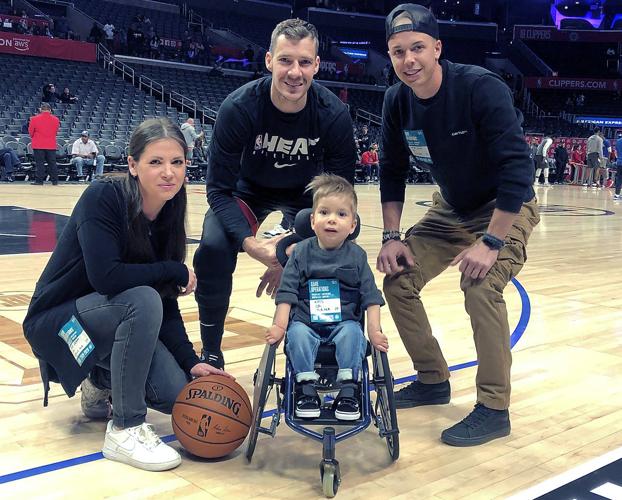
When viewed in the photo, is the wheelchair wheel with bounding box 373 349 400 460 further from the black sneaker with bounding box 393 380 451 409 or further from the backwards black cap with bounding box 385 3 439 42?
the backwards black cap with bounding box 385 3 439 42

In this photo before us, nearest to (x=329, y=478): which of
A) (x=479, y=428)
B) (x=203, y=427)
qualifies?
(x=203, y=427)

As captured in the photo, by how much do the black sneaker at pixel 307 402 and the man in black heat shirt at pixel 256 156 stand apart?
77 centimetres

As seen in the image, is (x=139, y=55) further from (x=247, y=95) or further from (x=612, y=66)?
(x=612, y=66)

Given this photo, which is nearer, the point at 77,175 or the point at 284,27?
the point at 284,27

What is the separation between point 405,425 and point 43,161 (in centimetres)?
1270

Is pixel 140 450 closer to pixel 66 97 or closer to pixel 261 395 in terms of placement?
pixel 261 395

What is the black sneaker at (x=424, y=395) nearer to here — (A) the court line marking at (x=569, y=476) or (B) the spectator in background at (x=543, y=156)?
(A) the court line marking at (x=569, y=476)

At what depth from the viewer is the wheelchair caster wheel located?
2277mm

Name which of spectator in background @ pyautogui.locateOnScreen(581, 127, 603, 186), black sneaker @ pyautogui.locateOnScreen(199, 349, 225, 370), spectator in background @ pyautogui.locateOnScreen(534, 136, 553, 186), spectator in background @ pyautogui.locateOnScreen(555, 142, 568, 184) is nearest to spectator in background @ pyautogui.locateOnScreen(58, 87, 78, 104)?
spectator in background @ pyautogui.locateOnScreen(534, 136, 553, 186)

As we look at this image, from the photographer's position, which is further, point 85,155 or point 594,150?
point 594,150

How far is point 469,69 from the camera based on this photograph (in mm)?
3014

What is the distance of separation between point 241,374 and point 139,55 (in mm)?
22986

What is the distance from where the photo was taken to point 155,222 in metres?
2.79

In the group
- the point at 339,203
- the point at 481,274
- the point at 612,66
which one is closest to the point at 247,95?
the point at 339,203
